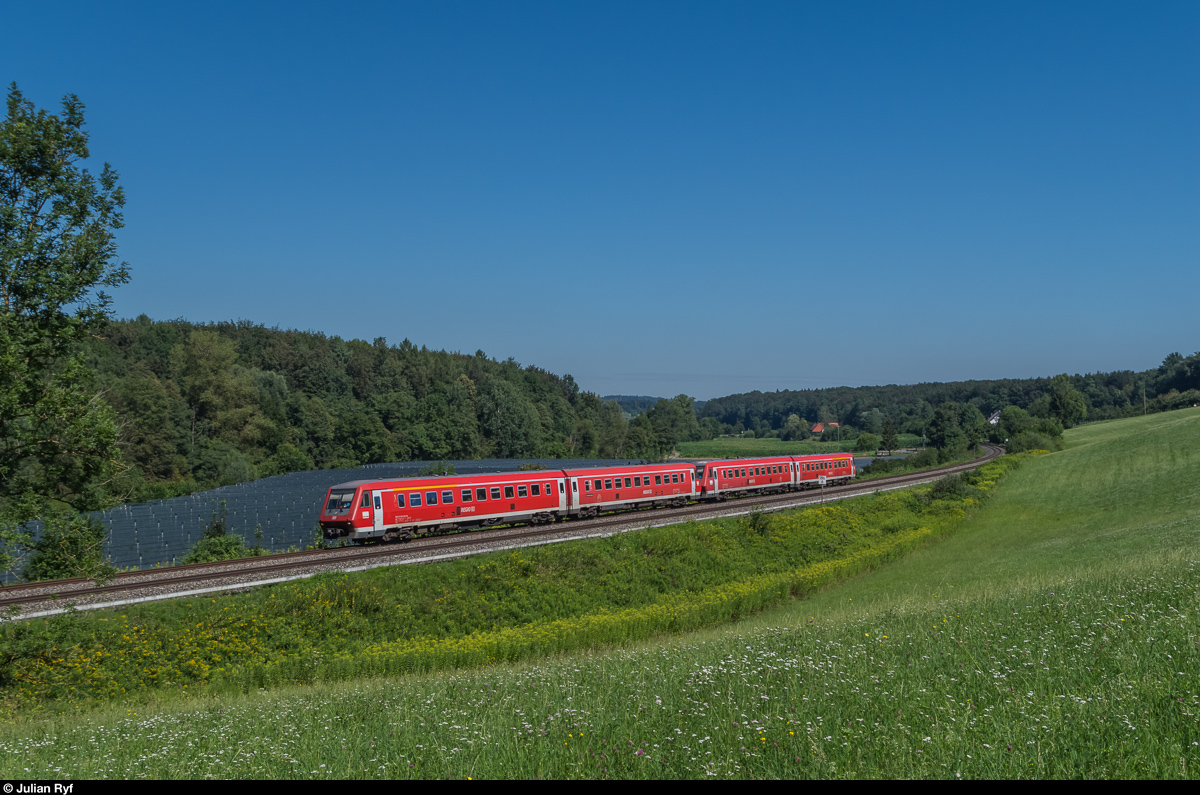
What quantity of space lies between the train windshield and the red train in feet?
0.15

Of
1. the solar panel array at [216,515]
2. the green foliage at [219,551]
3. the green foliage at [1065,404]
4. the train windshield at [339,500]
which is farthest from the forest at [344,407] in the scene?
the train windshield at [339,500]

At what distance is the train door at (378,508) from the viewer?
30.2 meters

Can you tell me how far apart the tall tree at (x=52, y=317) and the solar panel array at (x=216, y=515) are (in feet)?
73.6

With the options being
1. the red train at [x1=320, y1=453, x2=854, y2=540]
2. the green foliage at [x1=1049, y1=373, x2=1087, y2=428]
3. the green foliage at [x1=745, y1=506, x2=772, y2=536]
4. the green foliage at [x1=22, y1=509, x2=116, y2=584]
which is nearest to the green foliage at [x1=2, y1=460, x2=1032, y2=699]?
the green foliage at [x1=745, y1=506, x2=772, y2=536]

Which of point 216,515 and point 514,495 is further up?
point 514,495

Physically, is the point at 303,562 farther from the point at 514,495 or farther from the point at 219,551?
the point at 514,495

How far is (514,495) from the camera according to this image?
35.6m

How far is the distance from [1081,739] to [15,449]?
20.5m

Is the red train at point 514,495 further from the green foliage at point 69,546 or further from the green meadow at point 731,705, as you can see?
the green foliage at point 69,546

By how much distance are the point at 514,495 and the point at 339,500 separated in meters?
8.78

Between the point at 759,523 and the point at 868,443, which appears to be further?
the point at 868,443

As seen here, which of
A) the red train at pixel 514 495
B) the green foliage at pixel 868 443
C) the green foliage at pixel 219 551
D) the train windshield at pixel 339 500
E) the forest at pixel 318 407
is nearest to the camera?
the train windshield at pixel 339 500

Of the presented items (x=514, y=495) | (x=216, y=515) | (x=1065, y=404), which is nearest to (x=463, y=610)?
(x=514, y=495)
